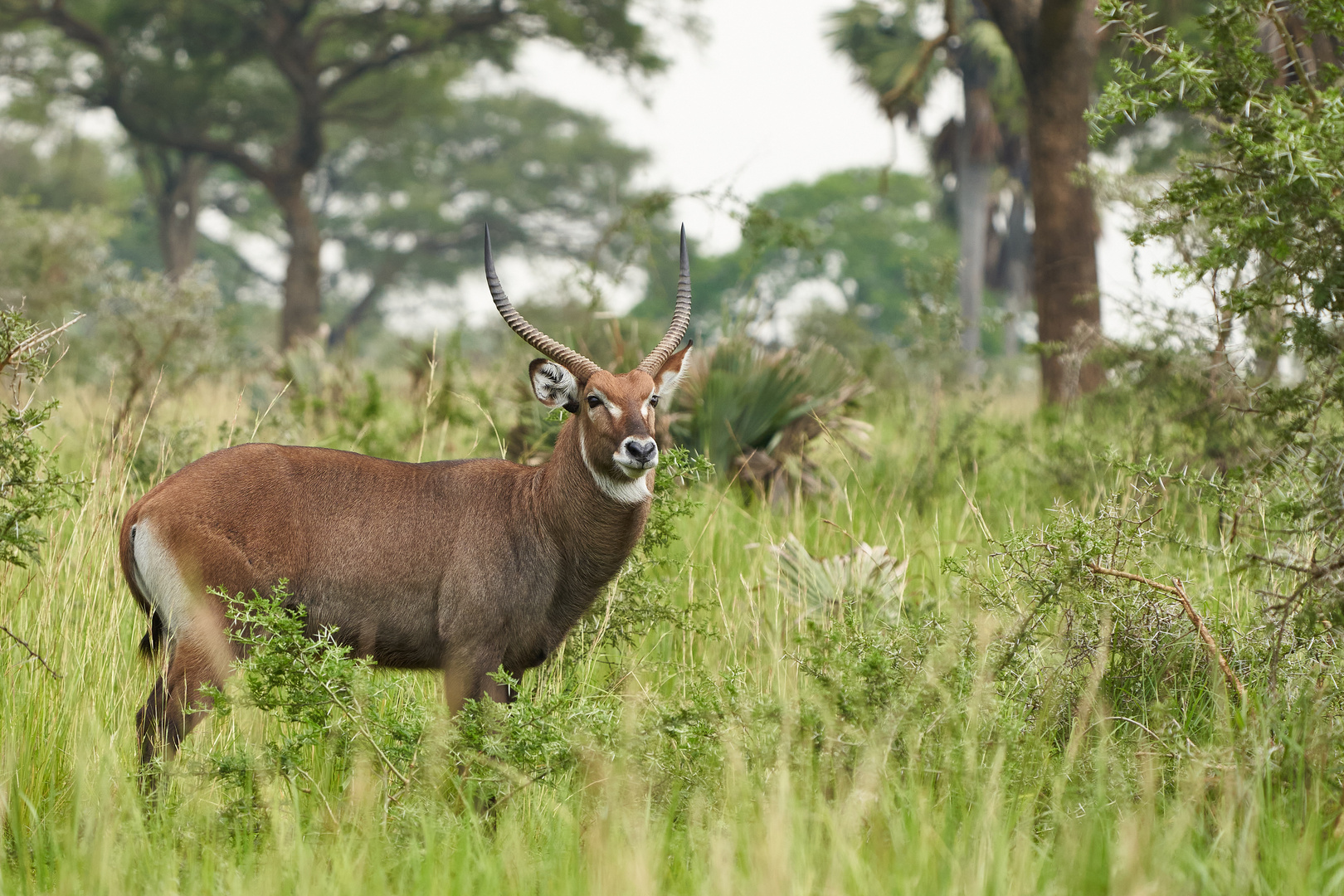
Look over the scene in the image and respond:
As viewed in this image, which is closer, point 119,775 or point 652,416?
point 119,775

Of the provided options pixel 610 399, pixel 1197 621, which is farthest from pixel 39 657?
pixel 1197 621

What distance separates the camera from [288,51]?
2098 cm

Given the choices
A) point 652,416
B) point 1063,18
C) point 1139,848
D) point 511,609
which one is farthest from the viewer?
point 1063,18

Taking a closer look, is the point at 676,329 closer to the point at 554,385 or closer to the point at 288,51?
the point at 554,385

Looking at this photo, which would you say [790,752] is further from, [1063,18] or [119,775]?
[1063,18]

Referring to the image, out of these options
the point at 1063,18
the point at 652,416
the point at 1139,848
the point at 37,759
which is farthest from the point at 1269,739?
the point at 1063,18

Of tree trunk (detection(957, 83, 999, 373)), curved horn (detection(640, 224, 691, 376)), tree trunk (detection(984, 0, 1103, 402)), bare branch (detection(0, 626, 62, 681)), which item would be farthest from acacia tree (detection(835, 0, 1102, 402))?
tree trunk (detection(957, 83, 999, 373))

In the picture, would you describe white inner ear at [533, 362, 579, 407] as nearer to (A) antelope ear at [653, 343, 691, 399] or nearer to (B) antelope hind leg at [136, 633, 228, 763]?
(A) antelope ear at [653, 343, 691, 399]

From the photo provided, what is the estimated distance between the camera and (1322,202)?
3137 millimetres

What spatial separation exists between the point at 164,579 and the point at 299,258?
19413mm

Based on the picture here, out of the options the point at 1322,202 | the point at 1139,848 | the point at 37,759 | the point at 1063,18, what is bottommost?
the point at 37,759

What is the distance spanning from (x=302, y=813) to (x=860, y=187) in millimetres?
47487

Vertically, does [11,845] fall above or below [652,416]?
below

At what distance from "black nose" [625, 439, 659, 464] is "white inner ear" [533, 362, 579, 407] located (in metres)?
0.51
